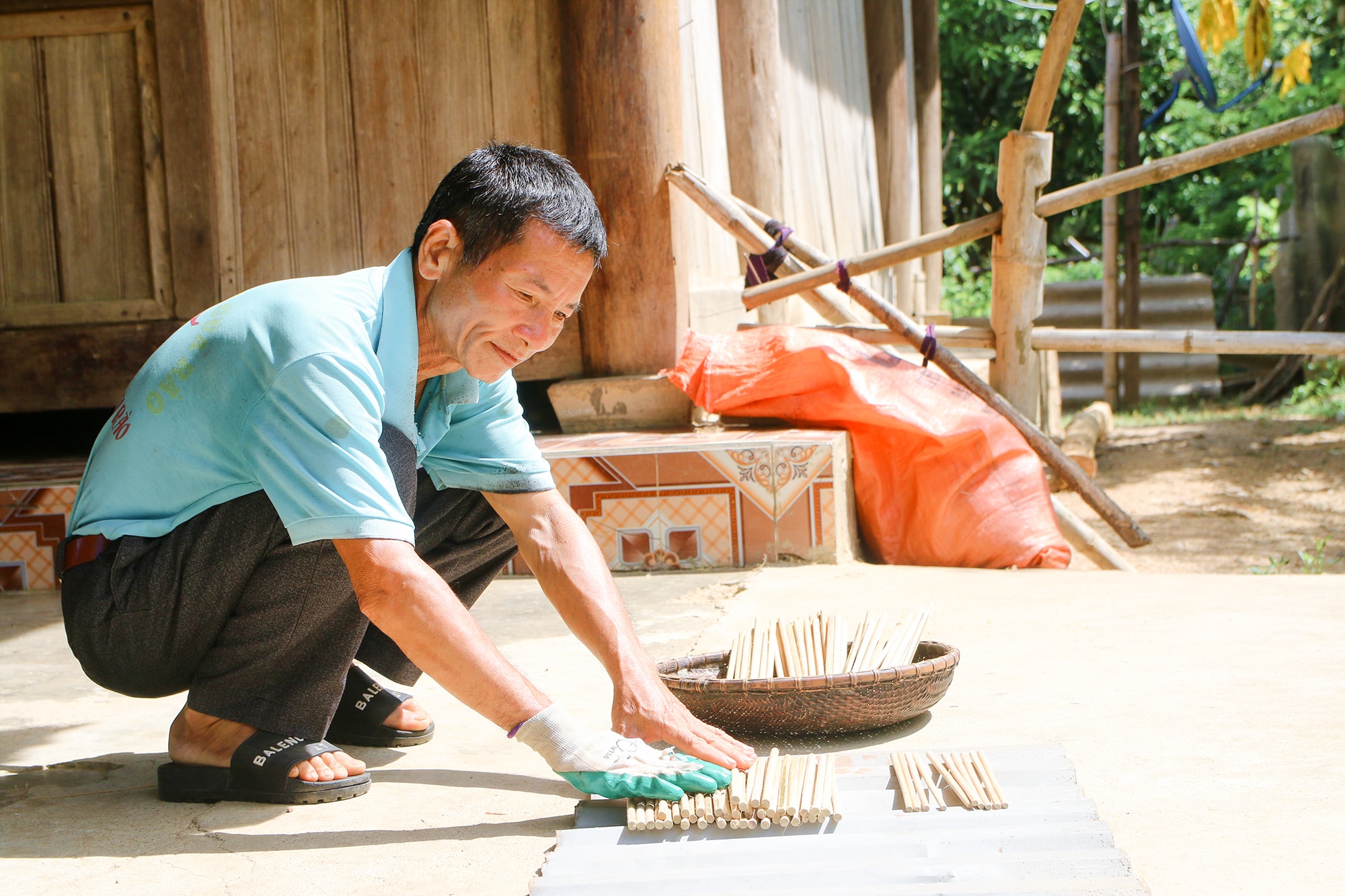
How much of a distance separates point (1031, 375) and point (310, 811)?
11.1ft

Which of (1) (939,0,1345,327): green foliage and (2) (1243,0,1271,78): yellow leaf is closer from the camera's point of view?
(2) (1243,0,1271,78): yellow leaf

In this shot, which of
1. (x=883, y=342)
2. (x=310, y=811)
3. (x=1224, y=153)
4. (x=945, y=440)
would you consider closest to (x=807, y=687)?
(x=310, y=811)

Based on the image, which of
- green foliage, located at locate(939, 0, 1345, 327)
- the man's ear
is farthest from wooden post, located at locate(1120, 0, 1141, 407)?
the man's ear

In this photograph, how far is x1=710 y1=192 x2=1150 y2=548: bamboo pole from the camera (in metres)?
4.12

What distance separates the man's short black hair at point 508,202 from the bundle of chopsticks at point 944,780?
0.95m

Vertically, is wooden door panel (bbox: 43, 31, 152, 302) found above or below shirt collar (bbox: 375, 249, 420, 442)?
above

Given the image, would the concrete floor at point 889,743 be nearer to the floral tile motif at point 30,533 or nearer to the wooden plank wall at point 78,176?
the floral tile motif at point 30,533

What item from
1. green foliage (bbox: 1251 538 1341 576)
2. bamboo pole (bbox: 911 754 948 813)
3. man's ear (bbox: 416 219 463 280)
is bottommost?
green foliage (bbox: 1251 538 1341 576)

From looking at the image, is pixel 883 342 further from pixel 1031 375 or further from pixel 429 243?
pixel 429 243

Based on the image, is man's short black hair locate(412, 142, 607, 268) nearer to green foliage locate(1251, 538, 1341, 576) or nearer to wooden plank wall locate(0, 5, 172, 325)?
wooden plank wall locate(0, 5, 172, 325)

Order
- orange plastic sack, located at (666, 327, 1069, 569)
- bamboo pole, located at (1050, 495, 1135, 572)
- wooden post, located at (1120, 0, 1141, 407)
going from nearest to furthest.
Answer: orange plastic sack, located at (666, 327, 1069, 569), bamboo pole, located at (1050, 495, 1135, 572), wooden post, located at (1120, 0, 1141, 407)

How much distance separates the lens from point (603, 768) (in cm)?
174

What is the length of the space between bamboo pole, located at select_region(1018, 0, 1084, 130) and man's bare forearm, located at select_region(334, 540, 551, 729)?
10.6 ft

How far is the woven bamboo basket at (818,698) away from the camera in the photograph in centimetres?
206
